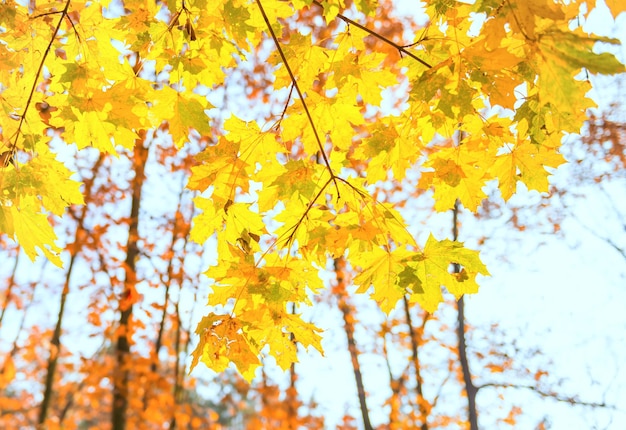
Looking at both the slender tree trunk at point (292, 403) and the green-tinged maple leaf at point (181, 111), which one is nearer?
the green-tinged maple leaf at point (181, 111)

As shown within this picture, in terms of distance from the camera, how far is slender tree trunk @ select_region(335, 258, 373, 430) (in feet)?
19.7

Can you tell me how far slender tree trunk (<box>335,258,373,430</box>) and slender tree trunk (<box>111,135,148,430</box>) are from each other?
121 inches

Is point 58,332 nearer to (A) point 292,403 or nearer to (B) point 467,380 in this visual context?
(A) point 292,403

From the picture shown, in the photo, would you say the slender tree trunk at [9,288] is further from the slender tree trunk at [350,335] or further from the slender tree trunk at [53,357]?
the slender tree trunk at [350,335]

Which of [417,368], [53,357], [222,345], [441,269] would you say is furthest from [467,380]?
[53,357]

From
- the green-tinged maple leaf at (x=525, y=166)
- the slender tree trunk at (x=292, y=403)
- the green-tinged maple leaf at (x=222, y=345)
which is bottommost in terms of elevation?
the green-tinged maple leaf at (x=222, y=345)

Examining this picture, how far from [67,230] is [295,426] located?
526 cm

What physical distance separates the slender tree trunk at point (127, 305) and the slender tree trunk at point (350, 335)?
309 cm

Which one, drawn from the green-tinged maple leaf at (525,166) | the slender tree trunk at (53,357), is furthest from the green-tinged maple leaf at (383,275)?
the slender tree trunk at (53,357)

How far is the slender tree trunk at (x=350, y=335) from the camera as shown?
599 centimetres

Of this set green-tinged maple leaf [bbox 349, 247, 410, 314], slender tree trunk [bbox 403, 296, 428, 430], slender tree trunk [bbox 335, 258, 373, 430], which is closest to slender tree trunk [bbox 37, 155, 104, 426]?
slender tree trunk [bbox 335, 258, 373, 430]

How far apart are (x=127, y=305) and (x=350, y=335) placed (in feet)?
10.8

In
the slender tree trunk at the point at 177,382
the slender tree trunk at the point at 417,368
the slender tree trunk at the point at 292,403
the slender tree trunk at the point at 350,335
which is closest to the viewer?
the slender tree trunk at the point at 350,335

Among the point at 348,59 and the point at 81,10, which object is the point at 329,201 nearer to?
the point at 348,59
